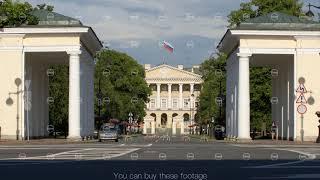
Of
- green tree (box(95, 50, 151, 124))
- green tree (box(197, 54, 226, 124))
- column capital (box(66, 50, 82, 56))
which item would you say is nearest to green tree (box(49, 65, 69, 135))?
column capital (box(66, 50, 82, 56))

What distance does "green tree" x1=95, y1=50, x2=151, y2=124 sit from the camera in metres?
121

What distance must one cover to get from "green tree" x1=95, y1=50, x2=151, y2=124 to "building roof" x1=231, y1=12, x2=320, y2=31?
5023 cm

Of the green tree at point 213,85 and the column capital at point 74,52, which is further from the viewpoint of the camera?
the green tree at point 213,85

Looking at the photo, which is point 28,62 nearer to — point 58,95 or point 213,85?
point 58,95

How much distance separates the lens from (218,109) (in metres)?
108

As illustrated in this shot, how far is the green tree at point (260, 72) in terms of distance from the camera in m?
83.4

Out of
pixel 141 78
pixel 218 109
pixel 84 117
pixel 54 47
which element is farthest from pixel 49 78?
pixel 141 78

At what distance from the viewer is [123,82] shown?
135750 mm

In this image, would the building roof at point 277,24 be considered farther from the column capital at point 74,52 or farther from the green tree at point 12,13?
the green tree at point 12,13

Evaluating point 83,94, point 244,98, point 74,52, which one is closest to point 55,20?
point 74,52

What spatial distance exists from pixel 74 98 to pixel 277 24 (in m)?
20.0

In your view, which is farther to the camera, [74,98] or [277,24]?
[277,24]

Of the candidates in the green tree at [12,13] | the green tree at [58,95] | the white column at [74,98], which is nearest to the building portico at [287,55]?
the white column at [74,98]

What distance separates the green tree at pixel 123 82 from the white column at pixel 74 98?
161ft
